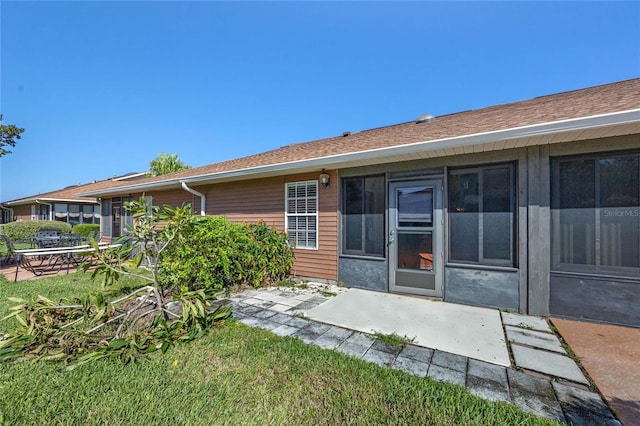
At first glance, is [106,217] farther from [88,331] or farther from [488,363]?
[488,363]

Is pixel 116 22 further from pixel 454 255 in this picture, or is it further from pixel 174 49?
pixel 454 255

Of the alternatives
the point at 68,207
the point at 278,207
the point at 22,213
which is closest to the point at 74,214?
the point at 68,207

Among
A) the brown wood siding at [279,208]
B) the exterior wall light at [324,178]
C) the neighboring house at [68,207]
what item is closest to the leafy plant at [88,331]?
the brown wood siding at [279,208]

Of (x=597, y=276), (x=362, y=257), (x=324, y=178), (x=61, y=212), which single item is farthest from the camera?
(x=61, y=212)

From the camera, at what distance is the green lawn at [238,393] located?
176 cm

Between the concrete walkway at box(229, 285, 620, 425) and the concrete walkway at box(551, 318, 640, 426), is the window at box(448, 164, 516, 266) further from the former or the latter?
the concrete walkway at box(551, 318, 640, 426)

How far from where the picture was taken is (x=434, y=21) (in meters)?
6.43

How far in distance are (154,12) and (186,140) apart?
832cm

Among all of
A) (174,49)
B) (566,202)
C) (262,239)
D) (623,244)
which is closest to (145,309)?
(262,239)

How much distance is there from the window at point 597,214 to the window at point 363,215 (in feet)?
8.13

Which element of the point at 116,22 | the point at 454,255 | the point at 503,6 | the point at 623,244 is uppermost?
the point at 116,22

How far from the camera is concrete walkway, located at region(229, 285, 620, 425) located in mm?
1912

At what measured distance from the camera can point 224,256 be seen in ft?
15.0

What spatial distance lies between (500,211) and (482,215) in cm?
24
